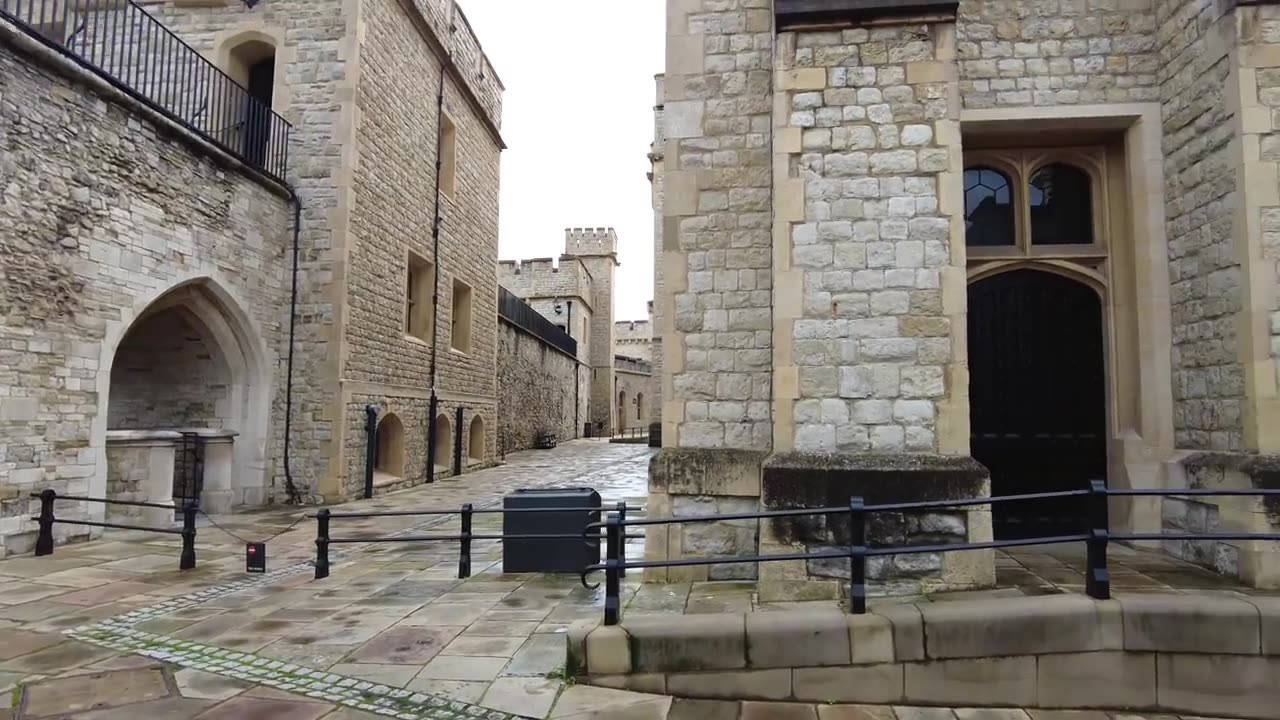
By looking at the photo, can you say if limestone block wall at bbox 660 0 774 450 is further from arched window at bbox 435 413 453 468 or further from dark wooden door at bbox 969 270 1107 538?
arched window at bbox 435 413 453 468

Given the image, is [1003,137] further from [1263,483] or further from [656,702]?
[656,702]

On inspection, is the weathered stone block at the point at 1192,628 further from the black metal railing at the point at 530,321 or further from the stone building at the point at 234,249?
the black metal railing at the point at 530,321

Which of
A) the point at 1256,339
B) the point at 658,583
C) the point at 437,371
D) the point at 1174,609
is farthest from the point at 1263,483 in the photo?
the point at 437,371

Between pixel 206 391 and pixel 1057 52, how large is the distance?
1137cm

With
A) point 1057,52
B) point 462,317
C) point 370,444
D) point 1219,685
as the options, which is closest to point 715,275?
point 1057,52

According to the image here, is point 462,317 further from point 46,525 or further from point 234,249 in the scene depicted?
point 46,525

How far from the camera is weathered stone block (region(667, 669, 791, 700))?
3781 mm

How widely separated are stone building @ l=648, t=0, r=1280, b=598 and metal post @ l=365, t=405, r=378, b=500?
293 inches

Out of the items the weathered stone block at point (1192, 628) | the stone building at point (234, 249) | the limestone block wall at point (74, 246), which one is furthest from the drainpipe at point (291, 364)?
the weathered stone block at point (1192, 628)

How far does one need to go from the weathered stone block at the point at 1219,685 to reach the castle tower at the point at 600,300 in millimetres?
35955

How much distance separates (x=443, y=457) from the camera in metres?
15.9

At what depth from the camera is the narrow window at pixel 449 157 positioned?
15977 mm

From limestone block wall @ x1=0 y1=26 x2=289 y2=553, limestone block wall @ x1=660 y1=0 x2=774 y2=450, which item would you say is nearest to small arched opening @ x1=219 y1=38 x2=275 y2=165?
limestone block wall @ x1=0 y1=26 x2=289 y2=553

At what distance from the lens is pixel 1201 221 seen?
5.50m
